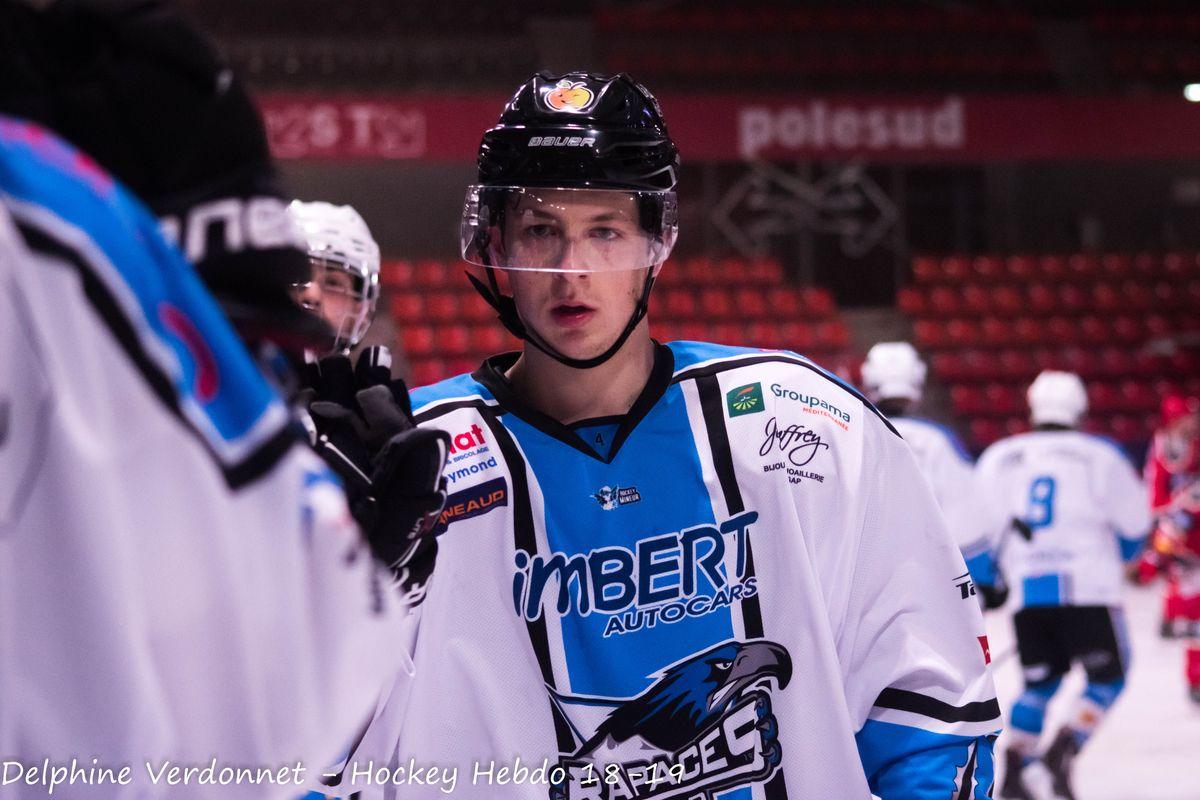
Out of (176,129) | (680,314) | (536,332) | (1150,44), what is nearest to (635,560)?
(536,332)

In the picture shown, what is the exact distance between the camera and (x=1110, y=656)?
6.17 meters

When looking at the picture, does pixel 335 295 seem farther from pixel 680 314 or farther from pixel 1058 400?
pixel 680 314

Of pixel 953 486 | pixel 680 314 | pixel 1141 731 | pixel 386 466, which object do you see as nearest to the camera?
pixel 386 466

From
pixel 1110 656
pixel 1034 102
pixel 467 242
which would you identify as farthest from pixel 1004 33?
pixel 467 242

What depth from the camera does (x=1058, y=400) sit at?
6.52 metres

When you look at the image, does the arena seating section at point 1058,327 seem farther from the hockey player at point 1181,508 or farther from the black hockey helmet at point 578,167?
the black hockey helmet at point 578,167

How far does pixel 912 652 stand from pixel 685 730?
34 centimetres

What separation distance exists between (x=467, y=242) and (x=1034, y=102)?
1332 centimetres

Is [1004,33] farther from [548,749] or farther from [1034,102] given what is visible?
[548,749]

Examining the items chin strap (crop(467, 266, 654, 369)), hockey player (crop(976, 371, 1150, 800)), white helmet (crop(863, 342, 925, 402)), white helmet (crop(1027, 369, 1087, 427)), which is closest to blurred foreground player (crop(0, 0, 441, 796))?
chin strap (crop(467, 266, 654, 369))

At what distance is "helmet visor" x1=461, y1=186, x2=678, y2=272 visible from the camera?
2080mm

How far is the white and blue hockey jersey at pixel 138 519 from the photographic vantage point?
707 millimetres

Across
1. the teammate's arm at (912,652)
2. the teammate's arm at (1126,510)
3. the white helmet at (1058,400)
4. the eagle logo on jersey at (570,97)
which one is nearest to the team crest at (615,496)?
the teammate's arm at (912,652)

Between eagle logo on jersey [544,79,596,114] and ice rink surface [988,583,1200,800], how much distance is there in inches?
190
